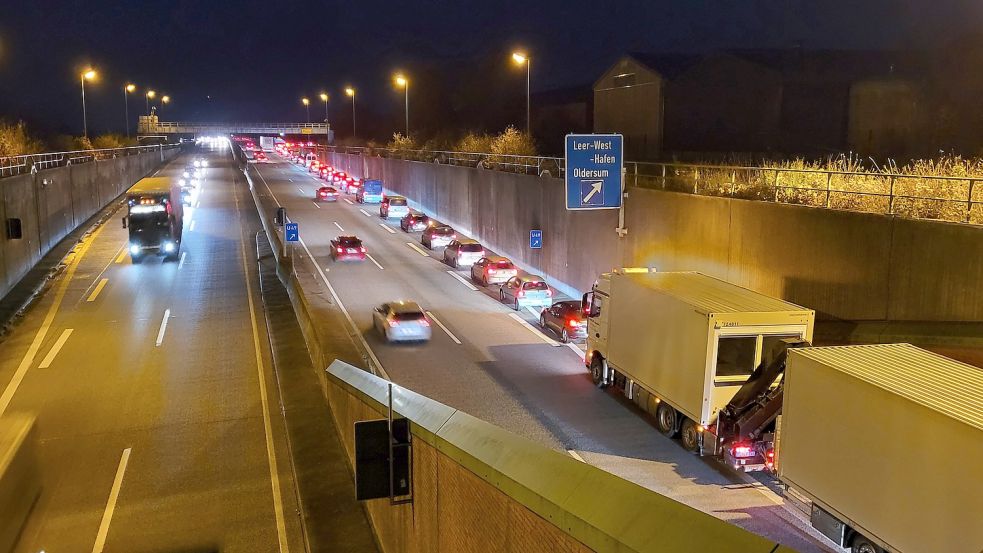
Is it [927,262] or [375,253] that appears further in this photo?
[375,253]

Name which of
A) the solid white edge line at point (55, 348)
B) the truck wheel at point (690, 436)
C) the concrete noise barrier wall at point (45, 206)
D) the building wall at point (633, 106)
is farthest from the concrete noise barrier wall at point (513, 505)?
the building wall at point (633, 106)

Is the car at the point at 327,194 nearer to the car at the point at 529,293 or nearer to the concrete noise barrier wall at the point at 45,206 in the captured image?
Answer: the concrete noise barrier wall at the point at 45,206

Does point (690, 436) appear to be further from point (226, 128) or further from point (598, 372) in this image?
point (226, 128)

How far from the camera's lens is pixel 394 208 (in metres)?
58.8

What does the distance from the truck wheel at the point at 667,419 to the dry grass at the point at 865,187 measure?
6.61 meters

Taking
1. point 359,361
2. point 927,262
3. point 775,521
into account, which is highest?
point 927,262

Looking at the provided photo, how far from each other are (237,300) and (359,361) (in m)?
15.2

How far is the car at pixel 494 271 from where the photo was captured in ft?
119

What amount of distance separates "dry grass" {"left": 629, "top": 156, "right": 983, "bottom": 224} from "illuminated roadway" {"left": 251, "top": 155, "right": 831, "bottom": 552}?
7.15 metres

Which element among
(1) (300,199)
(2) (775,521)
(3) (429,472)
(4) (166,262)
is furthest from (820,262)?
(1) (300,199)

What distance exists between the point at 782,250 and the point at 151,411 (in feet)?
53.6

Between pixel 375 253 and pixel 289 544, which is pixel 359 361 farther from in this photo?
pixel 375 253

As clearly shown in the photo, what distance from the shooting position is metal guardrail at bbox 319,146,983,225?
1769 cm

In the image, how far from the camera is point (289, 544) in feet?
41.9
